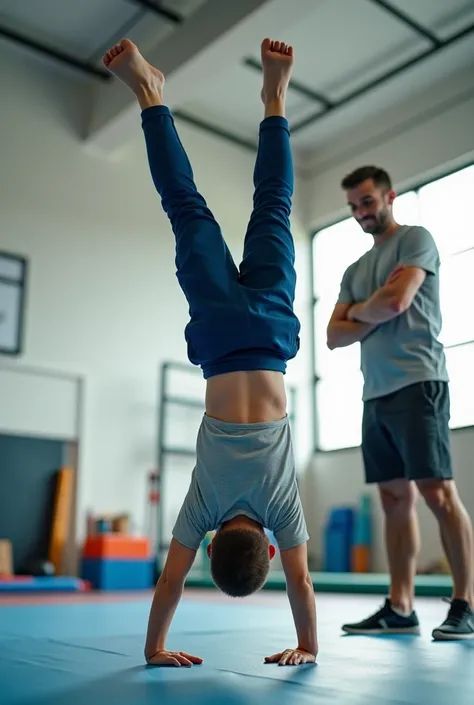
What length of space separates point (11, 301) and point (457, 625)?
467 centimetres

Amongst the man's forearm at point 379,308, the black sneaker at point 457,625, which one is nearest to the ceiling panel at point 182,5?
A: the man's forearm at point 379,308

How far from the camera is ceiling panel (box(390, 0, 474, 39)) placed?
5926 mm

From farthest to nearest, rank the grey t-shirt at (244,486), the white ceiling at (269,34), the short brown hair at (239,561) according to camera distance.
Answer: the white ceiling at (269,34)
the grey t-shirt at (244,486)
the short brown hair at (239,561)

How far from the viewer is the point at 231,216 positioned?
7.75 metres

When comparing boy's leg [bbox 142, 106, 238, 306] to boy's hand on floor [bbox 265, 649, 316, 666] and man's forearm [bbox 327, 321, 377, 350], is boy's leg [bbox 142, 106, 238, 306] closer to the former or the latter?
man's forearm [bbox 327, 321, 377, 350]

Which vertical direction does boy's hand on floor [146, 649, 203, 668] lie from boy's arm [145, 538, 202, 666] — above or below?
below

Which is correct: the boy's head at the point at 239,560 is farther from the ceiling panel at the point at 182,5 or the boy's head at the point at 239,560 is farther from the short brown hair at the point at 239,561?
the ceiling panel at the point at 182,5

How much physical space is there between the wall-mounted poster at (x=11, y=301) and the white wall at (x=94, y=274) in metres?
0.08

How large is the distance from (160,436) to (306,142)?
376cm

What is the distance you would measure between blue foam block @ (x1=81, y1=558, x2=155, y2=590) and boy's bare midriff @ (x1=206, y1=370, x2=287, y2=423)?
4.18 meters

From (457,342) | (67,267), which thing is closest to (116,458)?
(67,267)

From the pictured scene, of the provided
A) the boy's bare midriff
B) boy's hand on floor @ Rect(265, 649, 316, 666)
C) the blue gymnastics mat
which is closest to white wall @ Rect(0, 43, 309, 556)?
the blue gymnastics mat

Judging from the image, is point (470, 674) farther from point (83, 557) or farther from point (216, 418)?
point (83, 557)

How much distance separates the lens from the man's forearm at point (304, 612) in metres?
1.69
